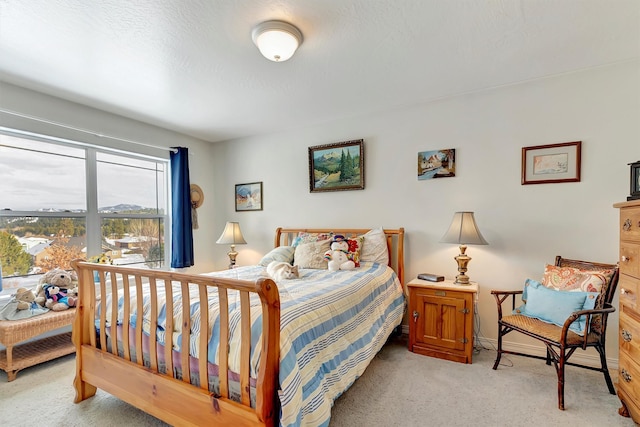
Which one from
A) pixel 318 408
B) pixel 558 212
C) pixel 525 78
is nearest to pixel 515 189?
pixel 558 212

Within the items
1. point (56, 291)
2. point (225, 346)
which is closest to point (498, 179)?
point (225, 346)

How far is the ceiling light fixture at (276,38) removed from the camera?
5.69ft

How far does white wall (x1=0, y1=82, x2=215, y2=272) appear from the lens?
2.51 metres

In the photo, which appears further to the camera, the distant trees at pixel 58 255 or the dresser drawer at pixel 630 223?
the distant trees at pixel 58 255

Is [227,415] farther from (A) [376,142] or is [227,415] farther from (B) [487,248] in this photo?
(A) [376,142]

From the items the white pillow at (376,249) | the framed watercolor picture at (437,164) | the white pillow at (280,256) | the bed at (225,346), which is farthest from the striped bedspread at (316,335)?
the framed watercolor picture at (437,164)

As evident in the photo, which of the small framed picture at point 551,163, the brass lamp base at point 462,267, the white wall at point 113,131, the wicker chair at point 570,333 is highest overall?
the white wall at point 113,131

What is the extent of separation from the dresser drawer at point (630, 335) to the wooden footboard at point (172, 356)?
1.87m

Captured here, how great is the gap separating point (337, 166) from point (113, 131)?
2412mm

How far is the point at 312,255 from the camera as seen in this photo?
2.94 m

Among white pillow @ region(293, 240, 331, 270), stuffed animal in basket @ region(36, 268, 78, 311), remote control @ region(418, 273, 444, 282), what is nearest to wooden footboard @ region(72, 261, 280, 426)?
stuffed animal in basket @ region(36, 268, 78, 311)

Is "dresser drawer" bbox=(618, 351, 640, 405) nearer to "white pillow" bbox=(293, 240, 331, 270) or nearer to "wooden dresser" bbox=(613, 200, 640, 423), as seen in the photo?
"wooden dresser" bbox=(613, 200, 640, 423)

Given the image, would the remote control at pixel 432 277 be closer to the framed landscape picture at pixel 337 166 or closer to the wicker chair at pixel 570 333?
the wicker chair at pixel 570 333

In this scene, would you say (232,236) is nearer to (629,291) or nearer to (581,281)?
(581,281)
